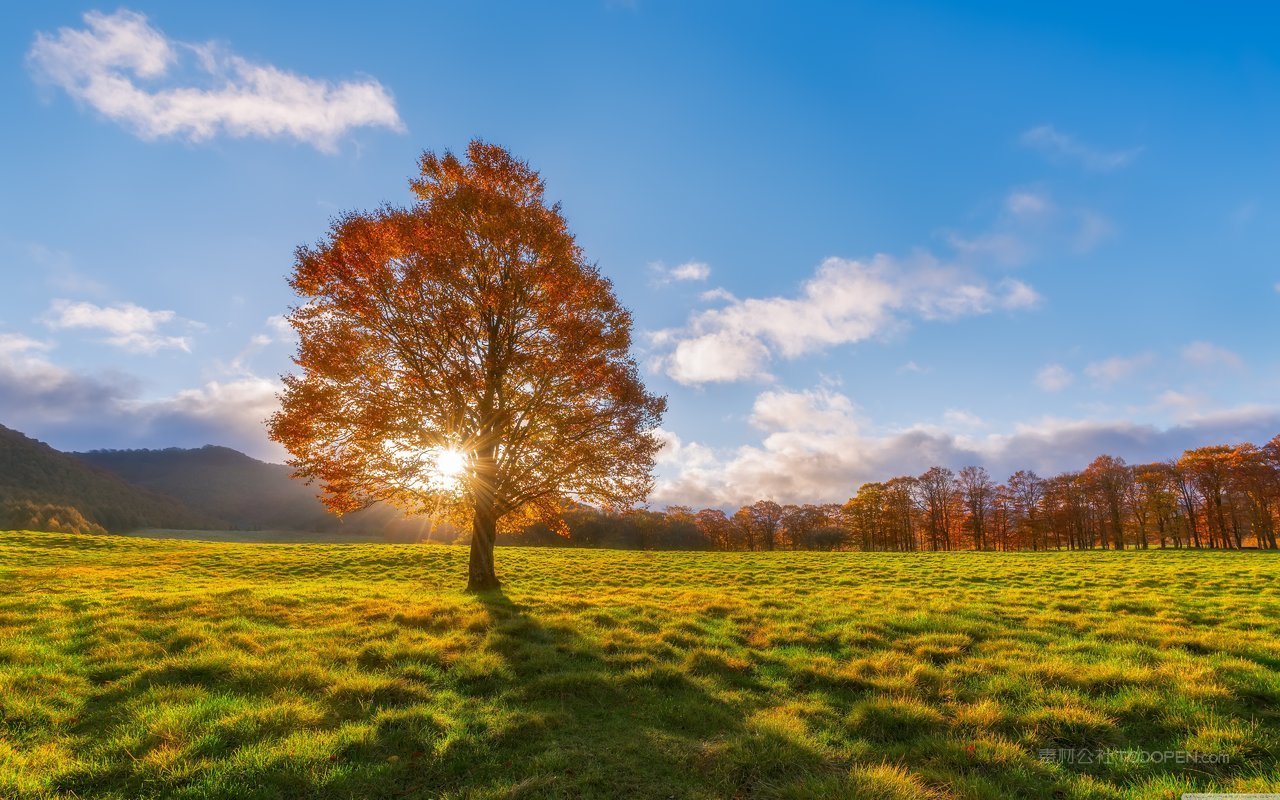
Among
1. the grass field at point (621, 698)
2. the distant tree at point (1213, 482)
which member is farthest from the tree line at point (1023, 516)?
the grass field at point (621, 698)

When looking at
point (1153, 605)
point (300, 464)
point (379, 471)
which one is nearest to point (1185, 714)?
point (1153, 605)

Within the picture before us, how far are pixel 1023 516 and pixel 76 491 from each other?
20608cm

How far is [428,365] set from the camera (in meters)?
17.3

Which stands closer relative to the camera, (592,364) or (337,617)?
(337,617)

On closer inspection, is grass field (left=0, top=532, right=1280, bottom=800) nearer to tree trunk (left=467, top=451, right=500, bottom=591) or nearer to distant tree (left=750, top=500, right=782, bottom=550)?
tree trunk (left=467, top=451, right=500, bottom=591)

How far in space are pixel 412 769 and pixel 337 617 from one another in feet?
29.2

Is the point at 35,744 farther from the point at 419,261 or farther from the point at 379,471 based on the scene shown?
the point at 419,261

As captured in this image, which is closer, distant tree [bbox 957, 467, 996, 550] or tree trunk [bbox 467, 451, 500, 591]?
tree trunk [bbox 467, 451, 500, 591]

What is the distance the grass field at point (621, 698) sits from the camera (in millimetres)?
5450

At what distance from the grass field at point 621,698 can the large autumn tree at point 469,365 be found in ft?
13.9

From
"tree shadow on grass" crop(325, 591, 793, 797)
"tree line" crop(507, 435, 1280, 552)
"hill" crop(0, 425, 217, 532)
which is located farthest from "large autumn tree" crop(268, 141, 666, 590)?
"hill" crop(0, 425, 217, 532)

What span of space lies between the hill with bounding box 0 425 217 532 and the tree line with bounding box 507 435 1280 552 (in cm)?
9729

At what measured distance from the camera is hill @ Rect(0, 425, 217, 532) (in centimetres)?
10838

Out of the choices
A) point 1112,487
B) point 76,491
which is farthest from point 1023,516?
point 76,491
